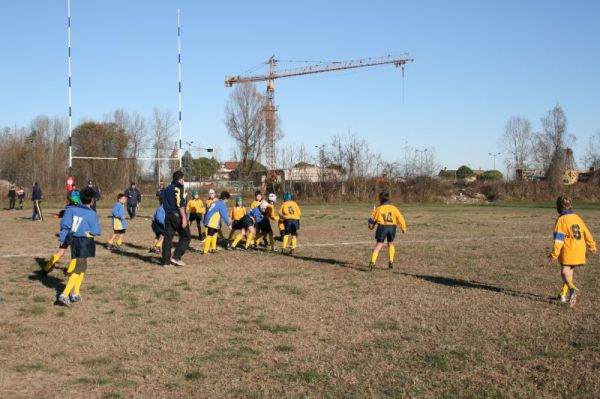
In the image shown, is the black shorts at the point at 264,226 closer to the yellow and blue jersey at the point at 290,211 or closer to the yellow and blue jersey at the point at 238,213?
the yellow and blue jersey at the point at 238,213

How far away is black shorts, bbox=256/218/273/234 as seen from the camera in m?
16.5

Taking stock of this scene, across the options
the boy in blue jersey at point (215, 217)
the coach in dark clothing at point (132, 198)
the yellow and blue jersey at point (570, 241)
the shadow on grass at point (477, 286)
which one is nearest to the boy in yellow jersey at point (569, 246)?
the yellow and blue jersey at point (570, 241)

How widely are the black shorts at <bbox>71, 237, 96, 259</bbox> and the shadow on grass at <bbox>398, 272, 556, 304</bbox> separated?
6135 millimetres

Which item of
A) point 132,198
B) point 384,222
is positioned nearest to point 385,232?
point 384,222

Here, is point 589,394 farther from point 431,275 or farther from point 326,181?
point 326,181

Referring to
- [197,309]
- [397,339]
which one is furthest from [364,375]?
[197,309]

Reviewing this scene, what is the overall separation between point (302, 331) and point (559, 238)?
4.44 meters

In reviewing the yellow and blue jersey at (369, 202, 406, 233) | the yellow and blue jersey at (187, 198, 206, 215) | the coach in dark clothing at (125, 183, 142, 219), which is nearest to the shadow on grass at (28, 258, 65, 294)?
the yellow and blue jersey at (369, 202, 406, 233)

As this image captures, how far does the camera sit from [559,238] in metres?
9.17

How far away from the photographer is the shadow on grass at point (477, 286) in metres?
9.56

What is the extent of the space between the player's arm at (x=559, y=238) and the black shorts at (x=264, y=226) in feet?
28.6

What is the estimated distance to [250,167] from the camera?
71.2 m

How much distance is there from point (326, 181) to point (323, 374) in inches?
2083

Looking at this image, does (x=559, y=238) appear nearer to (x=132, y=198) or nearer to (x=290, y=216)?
(x=290, y=216)
